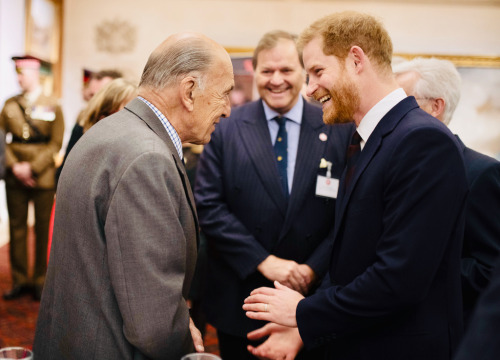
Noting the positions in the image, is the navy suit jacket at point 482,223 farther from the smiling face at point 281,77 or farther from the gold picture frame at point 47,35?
the gold picture frame at point 47,35

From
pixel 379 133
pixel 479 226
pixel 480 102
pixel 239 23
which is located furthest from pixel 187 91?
pixel 480 102

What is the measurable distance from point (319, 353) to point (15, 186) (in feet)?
10.8

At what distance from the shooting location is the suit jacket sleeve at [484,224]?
1.55 meters

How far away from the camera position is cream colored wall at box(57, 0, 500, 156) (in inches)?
262

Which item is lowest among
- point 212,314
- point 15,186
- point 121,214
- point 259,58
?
point 15,186

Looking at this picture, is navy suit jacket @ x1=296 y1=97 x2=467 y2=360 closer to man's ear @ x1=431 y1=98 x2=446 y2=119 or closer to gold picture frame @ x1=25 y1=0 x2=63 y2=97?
man's ear @ x1=431 y1=98 x2=446 y2=119

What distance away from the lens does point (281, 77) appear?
2.17 metres

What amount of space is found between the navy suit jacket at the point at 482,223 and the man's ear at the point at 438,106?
44 centimetres

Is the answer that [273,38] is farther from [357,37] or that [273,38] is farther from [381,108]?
[381,108]

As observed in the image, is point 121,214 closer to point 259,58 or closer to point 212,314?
point 212,314

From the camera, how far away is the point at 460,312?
1.33m

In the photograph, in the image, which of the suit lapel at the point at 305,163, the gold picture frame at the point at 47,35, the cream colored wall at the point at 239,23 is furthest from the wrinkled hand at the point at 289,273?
the cream colored wall at the point at 239,23

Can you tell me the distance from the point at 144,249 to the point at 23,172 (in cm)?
338

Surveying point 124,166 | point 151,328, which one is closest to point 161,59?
point 124,166
